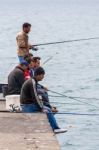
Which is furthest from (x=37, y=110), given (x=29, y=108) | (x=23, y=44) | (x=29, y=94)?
(x=23, y=44)

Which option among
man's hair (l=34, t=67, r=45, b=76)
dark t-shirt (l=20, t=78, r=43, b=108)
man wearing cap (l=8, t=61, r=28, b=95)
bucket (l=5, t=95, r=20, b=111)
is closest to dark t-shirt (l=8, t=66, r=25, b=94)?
man wearing cap (l=8, t=61, r=28, b=95)

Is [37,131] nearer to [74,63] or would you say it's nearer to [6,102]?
[6,102]

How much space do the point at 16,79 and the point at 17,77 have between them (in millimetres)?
78

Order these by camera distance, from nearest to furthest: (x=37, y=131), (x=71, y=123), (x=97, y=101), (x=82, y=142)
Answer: (x=37, y=131) → (x=82, y=142) → (x=71, y=123) → (x=97, y=101)

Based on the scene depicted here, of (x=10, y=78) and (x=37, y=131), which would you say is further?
(x=10, y=78)

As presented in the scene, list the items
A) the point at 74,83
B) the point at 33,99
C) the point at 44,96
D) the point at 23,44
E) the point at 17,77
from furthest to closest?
Answer: the point at 74,83
the point at 23,44
the point at 17,77
the point at 44,96
the point at 33,99

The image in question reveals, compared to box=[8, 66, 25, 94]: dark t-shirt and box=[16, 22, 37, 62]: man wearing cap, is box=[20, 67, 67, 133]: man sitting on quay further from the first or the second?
box=[16, 22, 37, 62]: man wearing cap

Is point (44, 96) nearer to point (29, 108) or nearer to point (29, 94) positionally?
point (29, 108)

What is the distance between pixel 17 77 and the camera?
17797 millimetres

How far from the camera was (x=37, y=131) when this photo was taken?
1541cm

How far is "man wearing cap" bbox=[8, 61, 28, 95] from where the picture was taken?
17.8 m

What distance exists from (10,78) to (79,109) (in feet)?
25.5

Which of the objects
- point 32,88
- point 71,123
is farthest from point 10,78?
point 71,123

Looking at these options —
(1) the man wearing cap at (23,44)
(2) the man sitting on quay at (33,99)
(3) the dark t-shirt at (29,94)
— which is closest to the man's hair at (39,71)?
(2) the man sitting on quay at (33,99)
